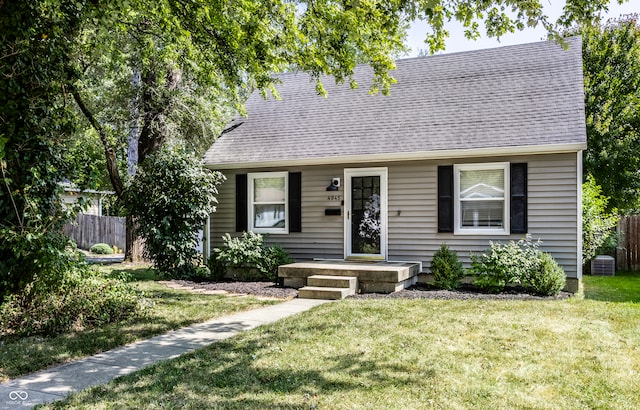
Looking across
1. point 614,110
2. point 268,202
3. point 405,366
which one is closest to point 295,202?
A: point 268,202

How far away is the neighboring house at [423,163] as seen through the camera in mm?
9055

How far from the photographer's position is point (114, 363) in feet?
14.3

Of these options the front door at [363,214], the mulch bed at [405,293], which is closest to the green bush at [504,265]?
the mulch bed at [405,293]

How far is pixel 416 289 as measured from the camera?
9148 mm

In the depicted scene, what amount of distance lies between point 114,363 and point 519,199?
7.53 meters

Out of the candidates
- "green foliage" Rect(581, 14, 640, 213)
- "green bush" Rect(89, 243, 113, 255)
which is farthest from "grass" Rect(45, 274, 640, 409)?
"green bush" Rect(89, 243, 113, 255)

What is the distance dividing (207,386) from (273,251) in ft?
22.3

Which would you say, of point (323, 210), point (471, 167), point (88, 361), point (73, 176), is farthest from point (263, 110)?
point (88, 361)

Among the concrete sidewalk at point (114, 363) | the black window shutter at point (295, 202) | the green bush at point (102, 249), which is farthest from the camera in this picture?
the green bush at point (102, 249)

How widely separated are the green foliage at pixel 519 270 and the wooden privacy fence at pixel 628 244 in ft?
19.1

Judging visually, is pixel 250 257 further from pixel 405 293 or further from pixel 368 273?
pixel 405 293

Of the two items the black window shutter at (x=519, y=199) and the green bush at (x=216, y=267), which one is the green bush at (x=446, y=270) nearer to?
the black window shutter at (x=519, y=199)

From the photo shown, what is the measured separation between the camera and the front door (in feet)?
34.3

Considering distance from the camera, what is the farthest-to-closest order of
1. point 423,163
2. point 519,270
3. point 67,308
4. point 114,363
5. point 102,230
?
point 102,230 < point 423,163 < point 519,270 < point 67,308 < point 114,363
